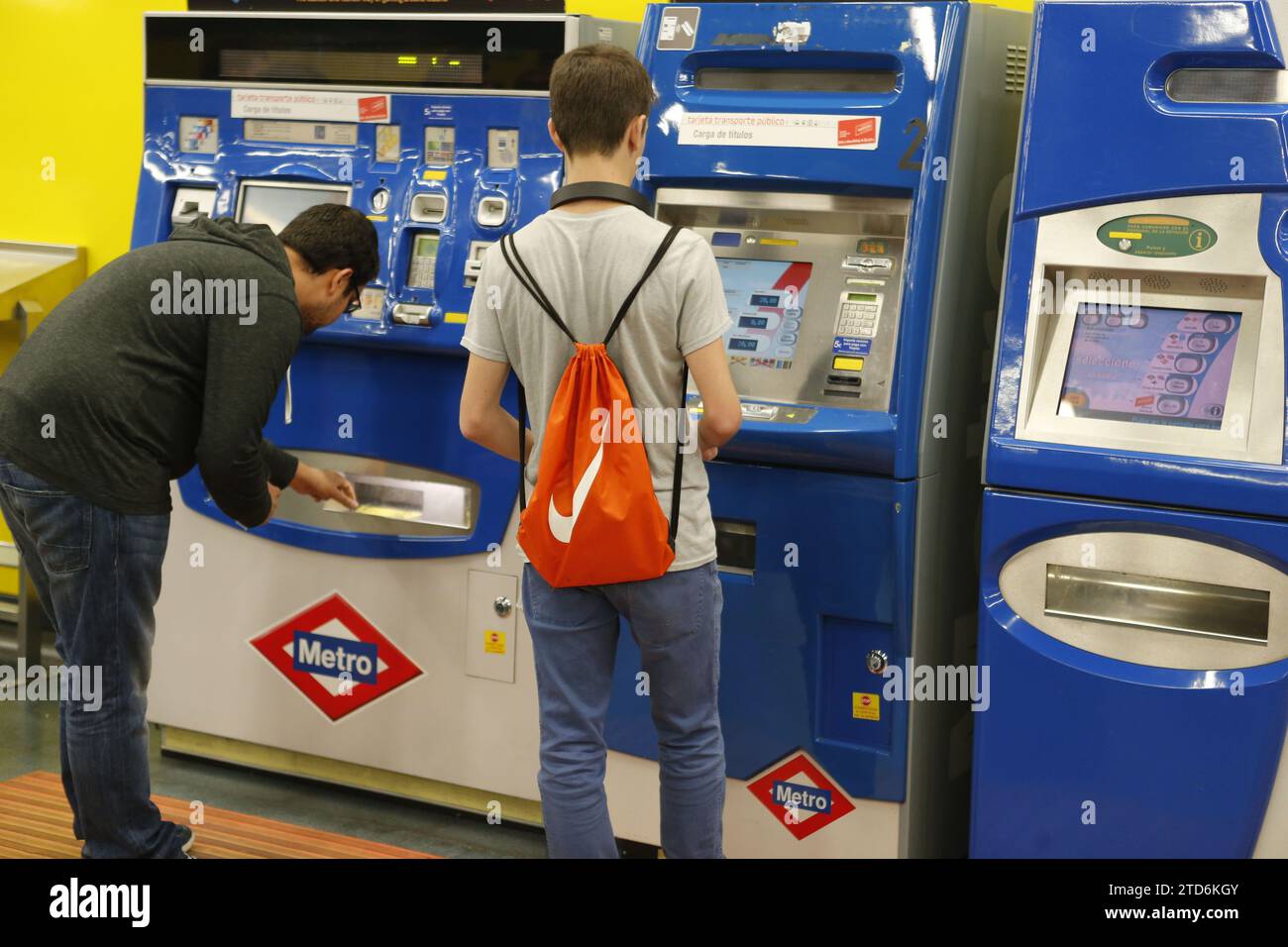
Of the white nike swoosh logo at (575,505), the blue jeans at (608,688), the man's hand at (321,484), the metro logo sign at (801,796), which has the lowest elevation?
the metro logo sign at (801,796)

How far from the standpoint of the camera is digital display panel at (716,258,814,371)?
2857 millimetres

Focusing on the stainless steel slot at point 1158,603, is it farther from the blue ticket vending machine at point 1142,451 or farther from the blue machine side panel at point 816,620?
the blue machine side panel at point 816,620

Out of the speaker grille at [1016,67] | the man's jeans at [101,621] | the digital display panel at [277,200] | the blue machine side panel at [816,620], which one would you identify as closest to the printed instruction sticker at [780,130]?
the speaker grille at [1016,67]

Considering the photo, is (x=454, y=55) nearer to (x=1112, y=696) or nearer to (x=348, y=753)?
(x=348, y=753)

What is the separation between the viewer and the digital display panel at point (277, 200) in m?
3.56

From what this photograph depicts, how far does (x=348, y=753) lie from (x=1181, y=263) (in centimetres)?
238

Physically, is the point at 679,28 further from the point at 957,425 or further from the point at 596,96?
the point at 957,425

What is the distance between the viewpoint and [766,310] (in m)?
2.89

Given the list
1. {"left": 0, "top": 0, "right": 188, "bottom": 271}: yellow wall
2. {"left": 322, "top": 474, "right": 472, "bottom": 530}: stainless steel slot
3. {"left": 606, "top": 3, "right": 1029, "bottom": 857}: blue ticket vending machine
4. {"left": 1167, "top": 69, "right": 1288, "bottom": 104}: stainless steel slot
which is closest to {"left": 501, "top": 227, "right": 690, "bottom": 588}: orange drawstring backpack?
{"left": 606, "top": 3, "right": 1029, "bottom": 857}: blue ticket vending machine

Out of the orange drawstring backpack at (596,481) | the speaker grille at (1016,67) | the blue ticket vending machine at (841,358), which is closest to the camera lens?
the orange drawstring backpack at (596,481)

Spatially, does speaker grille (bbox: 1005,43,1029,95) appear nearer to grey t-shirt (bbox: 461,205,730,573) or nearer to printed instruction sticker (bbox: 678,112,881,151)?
printed instruction sticker (bbox: 678,112,881,151)

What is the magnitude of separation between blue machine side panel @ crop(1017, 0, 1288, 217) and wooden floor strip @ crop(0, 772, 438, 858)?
198 centimetres

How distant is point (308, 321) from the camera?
2914 mm

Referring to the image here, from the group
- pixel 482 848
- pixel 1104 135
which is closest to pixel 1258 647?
pixel 1104 135
